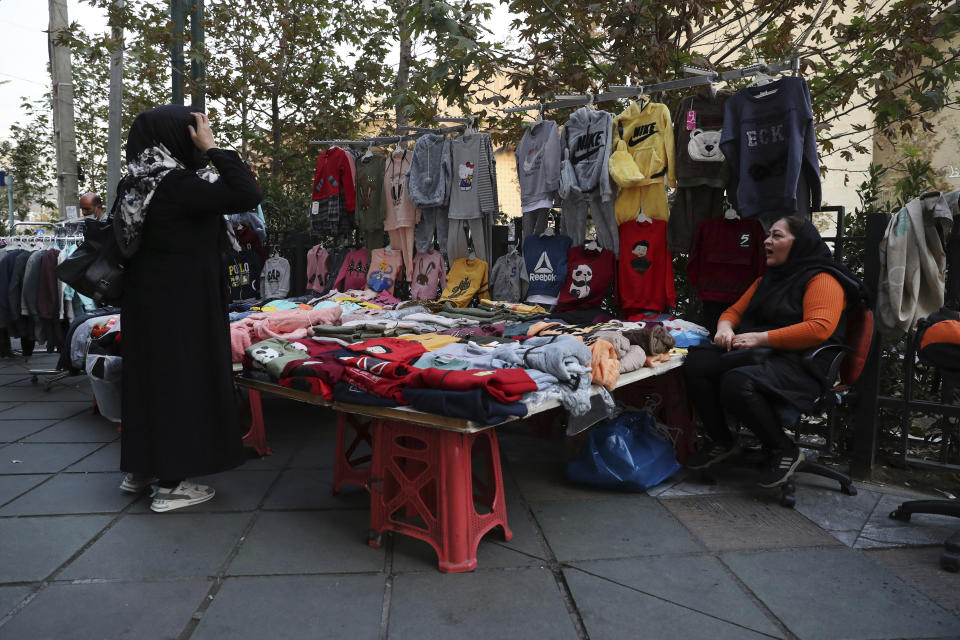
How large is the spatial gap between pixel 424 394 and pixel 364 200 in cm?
451

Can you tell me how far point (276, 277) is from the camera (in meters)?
7.34

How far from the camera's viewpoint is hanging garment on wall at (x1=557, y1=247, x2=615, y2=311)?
4.78 metres

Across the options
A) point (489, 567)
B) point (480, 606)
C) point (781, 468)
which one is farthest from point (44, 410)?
point (781, 468)

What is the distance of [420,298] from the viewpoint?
19.7 feet

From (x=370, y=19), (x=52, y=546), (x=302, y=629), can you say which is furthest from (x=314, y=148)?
(x=302, y=629)

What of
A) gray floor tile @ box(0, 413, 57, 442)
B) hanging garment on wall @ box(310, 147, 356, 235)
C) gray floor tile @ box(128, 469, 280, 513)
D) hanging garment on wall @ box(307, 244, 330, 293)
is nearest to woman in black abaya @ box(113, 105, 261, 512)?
gray floor tile @ box(128, 469, 280, 513)

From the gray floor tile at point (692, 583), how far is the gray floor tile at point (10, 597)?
2.02 meters

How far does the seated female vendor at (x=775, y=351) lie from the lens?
3133mm

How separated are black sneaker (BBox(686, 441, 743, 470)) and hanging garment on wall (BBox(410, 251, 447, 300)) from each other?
10.1 ft

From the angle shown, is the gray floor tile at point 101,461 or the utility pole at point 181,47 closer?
the gray floor tile at point 101,461

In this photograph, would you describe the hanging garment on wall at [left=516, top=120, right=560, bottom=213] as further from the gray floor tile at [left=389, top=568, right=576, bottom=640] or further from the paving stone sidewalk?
Answer: the gray floor tile at [left=389, top=568, right=576, bottom=640]

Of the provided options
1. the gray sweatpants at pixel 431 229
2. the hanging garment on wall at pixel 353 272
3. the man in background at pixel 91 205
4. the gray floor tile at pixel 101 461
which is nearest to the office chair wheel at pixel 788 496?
the gray sweatpants at pixel 431 229

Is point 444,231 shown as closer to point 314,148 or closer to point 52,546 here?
point 52,546

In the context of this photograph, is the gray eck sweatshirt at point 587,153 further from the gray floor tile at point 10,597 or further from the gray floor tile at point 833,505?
the gray floor tile at point 10,597
